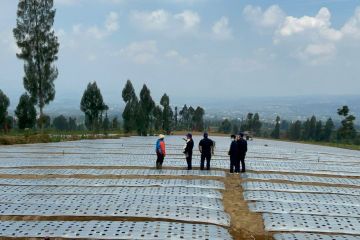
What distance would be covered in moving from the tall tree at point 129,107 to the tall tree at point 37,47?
10385 millimetres

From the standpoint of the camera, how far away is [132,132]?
40406mm

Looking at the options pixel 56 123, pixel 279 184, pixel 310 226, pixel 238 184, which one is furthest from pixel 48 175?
pixel 56 123

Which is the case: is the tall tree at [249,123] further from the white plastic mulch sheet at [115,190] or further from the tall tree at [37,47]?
the white plastic mulch sheet at [115,190]

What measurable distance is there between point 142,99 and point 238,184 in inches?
1178

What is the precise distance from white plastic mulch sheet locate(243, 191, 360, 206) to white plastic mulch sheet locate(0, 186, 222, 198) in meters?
0.98

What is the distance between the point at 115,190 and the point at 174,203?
2.06m

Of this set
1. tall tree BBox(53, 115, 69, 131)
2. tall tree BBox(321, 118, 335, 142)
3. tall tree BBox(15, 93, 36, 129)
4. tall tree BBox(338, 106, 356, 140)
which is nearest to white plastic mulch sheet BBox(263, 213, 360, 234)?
tall tree BBox(15, 93, 36, 129)

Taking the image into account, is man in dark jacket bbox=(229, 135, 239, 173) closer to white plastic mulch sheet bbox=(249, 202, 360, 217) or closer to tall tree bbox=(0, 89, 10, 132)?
white plastic mulch sheet bbox=(249, 202, 360, 217)

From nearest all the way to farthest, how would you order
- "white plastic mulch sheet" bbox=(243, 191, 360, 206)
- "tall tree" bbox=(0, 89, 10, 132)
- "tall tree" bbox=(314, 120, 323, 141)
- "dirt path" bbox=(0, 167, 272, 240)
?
"dirt path" bbox=(0, 167, 272, 240)
"white plastic mulch sheet" bbox=(243, 191, 360, 206)
"tall tree" bbox=(0, 89, 10, 132)
"tall tree" bbox=(314, 120, 323, 141)

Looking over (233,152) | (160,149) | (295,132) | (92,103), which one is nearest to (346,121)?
(92,103)

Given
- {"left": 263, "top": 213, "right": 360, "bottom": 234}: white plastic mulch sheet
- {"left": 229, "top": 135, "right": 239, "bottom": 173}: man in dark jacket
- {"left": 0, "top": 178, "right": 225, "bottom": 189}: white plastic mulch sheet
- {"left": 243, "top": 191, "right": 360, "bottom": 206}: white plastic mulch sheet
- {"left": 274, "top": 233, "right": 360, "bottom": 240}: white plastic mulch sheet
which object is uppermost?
{"left": 229, "top": 135, "right": 239, "bottom": 173}: man in dark jacket

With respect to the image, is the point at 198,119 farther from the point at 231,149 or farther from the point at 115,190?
the point at 115,190

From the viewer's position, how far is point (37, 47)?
93.7ft

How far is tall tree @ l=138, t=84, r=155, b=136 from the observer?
37.9 meters
